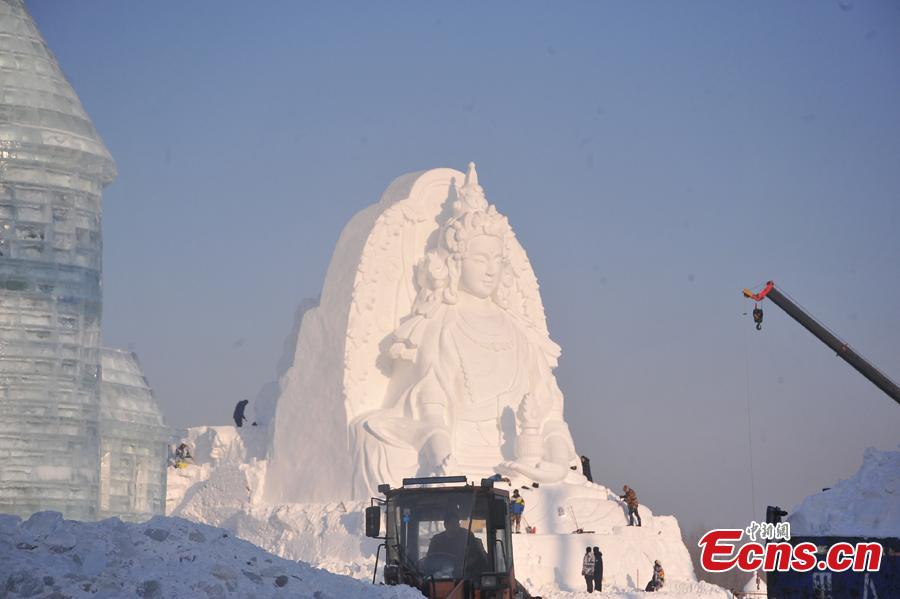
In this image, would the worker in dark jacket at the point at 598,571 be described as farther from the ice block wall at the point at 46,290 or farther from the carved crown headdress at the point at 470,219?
the ice block wall at the point at 46,290

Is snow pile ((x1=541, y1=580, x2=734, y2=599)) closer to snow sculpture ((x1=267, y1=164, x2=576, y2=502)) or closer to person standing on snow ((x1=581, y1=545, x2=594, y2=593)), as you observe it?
person standing on snow ((x1=581, y1=545, x2=594, y2=593))

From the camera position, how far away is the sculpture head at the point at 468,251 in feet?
107

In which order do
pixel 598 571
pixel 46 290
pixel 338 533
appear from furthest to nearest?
pixel 338 533 → pixel 598 571 → pixel 46 290

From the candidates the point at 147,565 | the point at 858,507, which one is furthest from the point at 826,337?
the point at 147,565

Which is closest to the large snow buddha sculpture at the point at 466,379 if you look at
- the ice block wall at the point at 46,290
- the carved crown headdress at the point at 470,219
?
the carved crown headdress at the point at 470,219

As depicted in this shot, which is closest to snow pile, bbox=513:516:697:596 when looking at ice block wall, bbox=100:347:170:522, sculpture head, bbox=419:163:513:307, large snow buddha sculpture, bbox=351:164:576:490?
large snow buddha sculpture, bbox=351:164:576:490

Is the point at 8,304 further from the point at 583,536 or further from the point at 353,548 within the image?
the point at 583,536

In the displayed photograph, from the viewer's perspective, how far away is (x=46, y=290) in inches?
1023

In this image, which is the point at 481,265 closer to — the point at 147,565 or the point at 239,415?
the point at 239,415

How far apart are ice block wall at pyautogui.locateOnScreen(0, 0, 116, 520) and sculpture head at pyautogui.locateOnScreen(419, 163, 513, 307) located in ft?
26.7

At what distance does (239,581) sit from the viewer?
14.4 metres

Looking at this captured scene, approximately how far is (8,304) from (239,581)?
1263 cm

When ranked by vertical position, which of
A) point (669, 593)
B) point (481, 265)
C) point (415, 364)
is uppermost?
point (481, 265)

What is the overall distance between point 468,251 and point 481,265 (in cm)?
41
